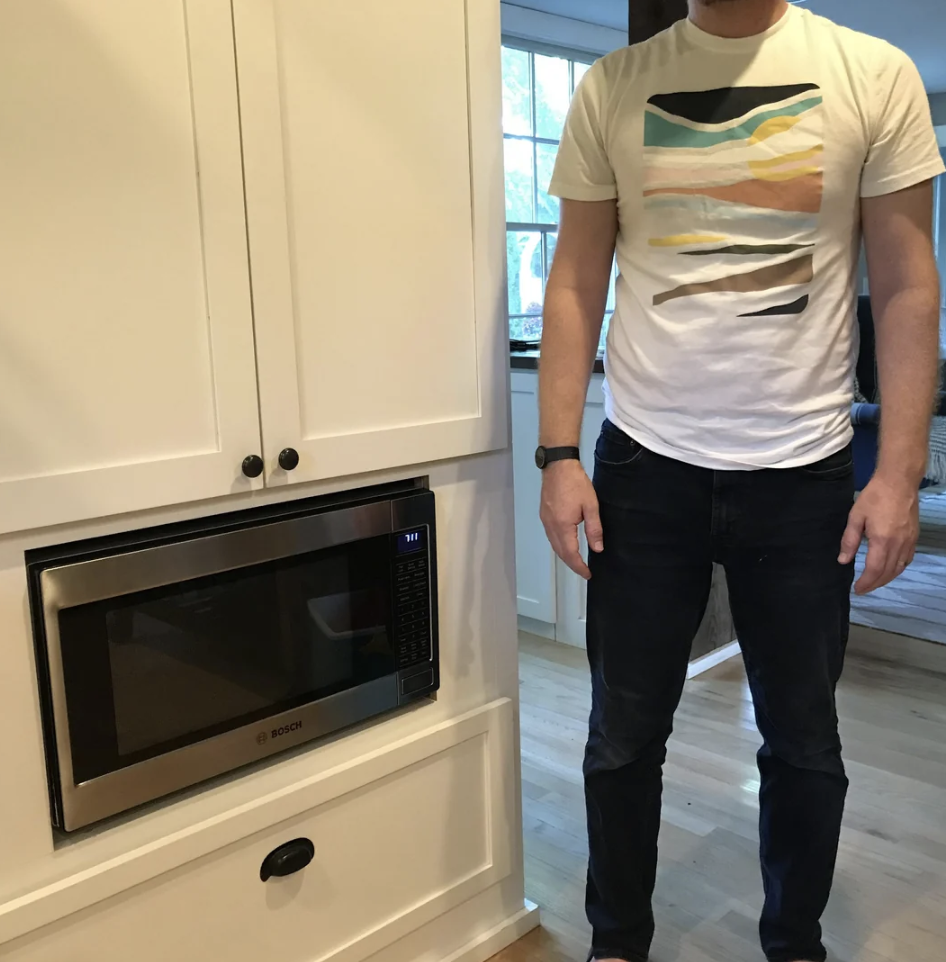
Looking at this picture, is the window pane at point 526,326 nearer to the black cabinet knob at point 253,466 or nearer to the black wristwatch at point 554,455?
the black wristwatch at point 554,455

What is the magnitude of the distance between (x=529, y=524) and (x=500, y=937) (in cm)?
156

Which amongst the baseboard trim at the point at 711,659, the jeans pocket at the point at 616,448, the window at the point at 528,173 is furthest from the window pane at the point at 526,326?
the jeans pocket at the point at 616,448

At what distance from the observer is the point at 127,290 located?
1023 mm

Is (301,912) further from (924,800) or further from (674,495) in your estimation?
(924,800)

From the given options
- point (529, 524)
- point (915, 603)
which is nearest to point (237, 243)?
point (529, 524)

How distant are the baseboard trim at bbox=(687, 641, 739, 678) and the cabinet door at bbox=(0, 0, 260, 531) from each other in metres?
1.91

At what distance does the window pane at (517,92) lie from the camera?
4.42 meters

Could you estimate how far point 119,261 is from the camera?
1.01m

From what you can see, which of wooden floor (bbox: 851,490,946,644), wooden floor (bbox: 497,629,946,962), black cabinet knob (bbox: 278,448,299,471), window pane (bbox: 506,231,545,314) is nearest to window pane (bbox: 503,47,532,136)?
window pane (bbox: 506,231,545,314)

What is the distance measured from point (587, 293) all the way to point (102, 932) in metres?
1.03

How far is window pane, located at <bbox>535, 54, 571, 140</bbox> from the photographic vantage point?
4570 millimetres

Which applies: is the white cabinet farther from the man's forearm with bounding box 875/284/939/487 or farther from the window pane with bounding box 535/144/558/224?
the window pane with bounding box 535/144/558/224

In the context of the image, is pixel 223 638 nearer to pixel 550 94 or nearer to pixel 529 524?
pixel 529 524

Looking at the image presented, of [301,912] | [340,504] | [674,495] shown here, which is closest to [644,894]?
[301,912]
